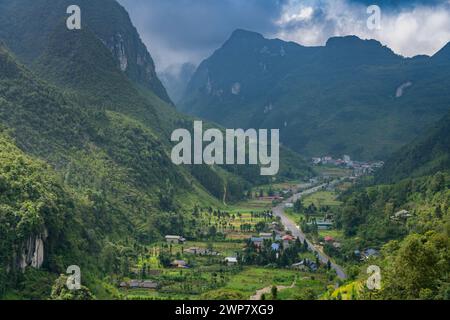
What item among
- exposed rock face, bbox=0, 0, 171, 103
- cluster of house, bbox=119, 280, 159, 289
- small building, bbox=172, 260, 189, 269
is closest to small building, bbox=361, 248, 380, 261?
small building, bbox=172, 260, 189, 269

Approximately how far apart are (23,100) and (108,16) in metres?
79.9

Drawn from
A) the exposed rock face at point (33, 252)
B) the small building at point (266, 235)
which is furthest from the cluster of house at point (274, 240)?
the exposed rock face at point (33, 252)

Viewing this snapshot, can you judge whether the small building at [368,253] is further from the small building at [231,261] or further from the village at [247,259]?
the small building at [231,261]

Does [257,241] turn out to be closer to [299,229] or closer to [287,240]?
[287,240]

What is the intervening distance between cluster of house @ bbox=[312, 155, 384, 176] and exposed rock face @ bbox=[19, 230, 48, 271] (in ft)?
404

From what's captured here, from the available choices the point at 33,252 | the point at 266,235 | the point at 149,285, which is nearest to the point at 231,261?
the point at 149,285

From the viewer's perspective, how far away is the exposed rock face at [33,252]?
45594 millimetres

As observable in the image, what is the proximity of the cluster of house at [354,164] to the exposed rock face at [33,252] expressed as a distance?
404ft

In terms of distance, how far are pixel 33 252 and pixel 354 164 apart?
489 ft

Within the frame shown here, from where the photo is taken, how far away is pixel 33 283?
4441 centimetres

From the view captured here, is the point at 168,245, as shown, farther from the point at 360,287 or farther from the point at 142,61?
the point at 142,61

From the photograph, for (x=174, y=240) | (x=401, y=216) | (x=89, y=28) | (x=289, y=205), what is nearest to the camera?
(x=401, y=216)

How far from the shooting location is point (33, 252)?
47.1m
